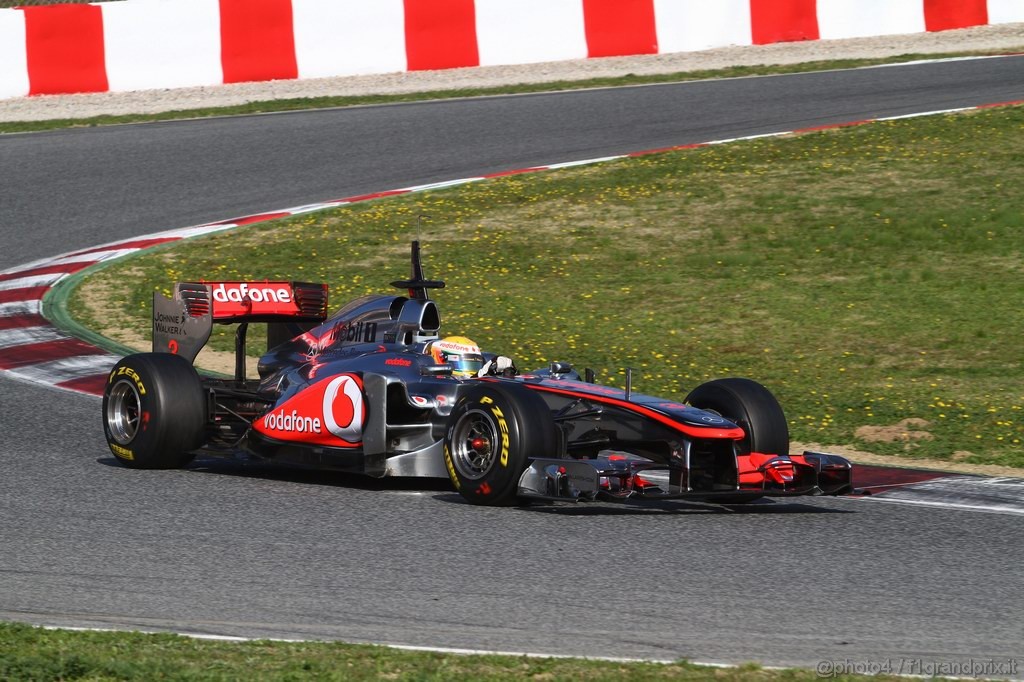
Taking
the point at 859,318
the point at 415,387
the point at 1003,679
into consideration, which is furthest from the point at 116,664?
the point at 859,318

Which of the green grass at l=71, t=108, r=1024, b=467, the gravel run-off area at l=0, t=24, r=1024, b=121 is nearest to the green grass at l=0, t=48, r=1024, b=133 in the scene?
the gravel run-off area at l=0, t=24, r=1024, b=121

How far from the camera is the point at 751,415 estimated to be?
7980 mm

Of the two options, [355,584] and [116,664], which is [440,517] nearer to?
[355,584]

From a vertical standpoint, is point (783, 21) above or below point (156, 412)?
above

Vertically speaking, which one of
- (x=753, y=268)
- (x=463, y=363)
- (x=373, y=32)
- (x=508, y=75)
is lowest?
(x=463, y=363)

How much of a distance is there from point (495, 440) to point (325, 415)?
1231 millimetres

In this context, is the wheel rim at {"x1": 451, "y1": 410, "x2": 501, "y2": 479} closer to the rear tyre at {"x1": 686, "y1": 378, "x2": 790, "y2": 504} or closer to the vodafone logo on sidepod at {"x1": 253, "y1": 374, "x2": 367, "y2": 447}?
the vodafone logo on sidepod at {"x1": 253, "y1": 374, "x2": 367, "y2": 447}

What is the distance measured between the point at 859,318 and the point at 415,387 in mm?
5335

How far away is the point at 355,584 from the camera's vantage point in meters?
6.18

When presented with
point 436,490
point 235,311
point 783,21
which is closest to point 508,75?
point 783,21

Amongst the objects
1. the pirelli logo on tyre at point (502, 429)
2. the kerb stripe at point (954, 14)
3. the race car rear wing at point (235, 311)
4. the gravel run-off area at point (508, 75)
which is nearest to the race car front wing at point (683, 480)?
the pirelli logo on tyre at point (502, 429)

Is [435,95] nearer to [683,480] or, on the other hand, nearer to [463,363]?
[463,363]

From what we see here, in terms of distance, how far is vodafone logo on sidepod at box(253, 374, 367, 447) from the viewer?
27.2ft

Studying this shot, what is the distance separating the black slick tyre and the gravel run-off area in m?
13.5
